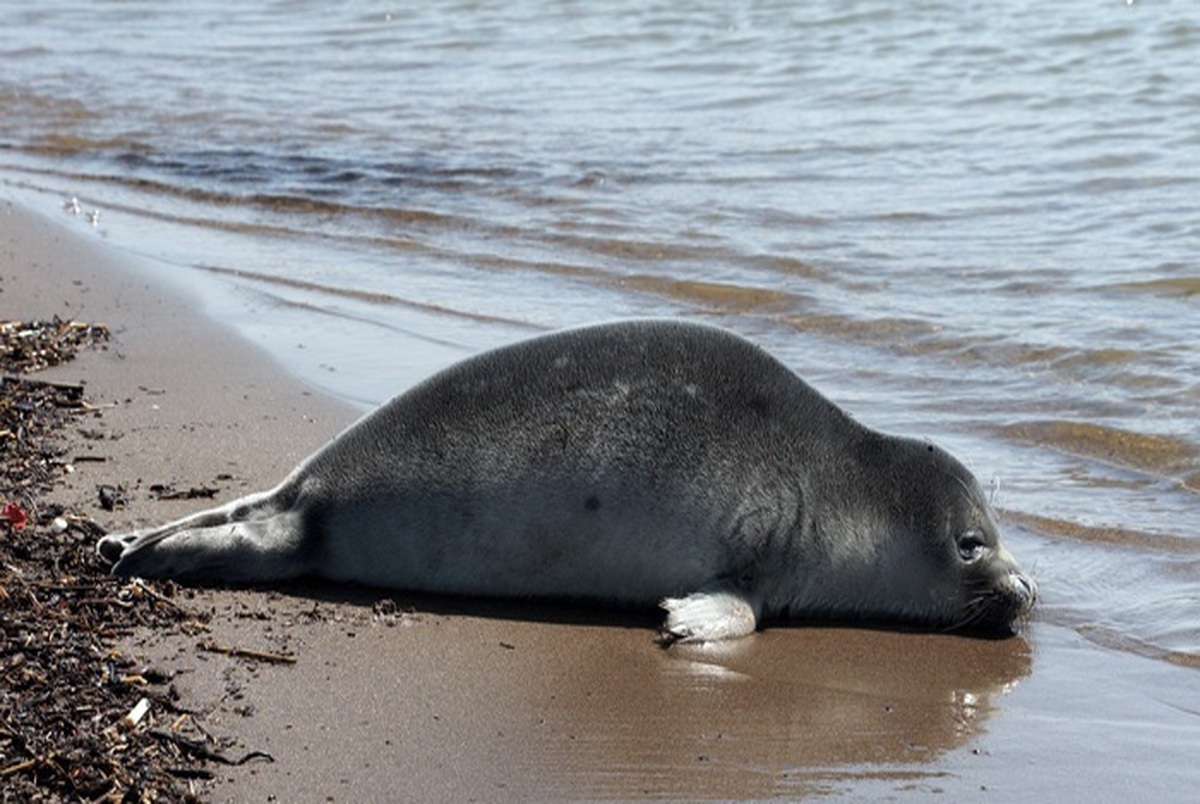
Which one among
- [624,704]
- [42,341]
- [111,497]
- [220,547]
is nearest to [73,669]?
[220,547]

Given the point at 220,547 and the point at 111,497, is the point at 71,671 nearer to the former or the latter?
the point at 220,547

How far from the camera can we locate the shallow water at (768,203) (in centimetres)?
661

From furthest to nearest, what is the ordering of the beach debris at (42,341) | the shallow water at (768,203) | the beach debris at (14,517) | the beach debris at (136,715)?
the shallow water at (768,203) → the beach debris at (42,341) → the beach debris at (14,517) → the beach debris at (136,715)

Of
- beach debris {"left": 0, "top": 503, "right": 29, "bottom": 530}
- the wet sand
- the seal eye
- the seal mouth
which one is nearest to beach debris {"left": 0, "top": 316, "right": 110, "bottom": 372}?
the wet sand

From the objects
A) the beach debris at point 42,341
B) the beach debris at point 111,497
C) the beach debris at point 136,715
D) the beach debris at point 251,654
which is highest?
the beach debris at point 42,341

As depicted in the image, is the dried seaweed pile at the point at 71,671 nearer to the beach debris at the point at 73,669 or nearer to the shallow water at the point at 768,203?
the beach debris at the point at 73,669

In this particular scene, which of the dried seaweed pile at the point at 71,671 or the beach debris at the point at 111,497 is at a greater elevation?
the dried seaweed pile at the point at 71,671

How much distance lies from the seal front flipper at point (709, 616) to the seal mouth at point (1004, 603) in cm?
59

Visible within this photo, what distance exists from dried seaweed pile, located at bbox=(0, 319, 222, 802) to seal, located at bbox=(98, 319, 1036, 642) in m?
0.19

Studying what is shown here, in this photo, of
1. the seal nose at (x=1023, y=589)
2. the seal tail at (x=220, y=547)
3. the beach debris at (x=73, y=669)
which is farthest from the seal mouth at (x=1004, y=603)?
the beach debris at (x=73, y=669)

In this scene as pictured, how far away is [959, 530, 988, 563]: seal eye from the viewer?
16.7ft

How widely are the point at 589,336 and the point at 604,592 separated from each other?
26.9 inches

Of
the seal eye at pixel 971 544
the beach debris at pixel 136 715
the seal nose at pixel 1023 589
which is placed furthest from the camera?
the seal eye at pixel 971 544

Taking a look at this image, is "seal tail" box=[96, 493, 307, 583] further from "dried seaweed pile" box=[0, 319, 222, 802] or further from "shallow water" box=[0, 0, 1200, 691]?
"shallow water" box=[0, 0, 1200, 691]
